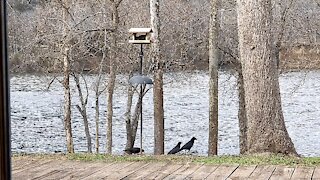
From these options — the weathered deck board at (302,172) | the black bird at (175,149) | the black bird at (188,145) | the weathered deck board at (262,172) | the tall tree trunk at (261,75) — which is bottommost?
the black bird at (175,149)

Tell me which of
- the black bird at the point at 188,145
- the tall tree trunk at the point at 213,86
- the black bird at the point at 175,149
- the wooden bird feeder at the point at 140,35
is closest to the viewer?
the wooden bird feeder at the point at 140,35

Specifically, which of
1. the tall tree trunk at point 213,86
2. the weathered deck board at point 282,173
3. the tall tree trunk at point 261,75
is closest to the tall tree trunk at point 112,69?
the tall tree trunk at point 213,86

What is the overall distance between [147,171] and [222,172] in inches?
16.7

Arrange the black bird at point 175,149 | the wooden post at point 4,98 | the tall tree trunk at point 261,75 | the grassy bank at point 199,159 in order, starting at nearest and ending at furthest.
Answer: the wooden post at point 4,98, the grassy bank at point 199,159, the tall tree trunk at point 261,75, the black bird at point 175,149

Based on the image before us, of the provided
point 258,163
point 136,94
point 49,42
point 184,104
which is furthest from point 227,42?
point 258,163

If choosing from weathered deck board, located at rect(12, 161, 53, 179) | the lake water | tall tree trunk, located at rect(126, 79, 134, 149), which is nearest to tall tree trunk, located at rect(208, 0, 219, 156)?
the lake water

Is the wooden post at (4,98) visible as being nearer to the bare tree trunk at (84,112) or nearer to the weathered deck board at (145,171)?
the weathered deck board at (145,171)

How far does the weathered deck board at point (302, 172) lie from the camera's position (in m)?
3.03

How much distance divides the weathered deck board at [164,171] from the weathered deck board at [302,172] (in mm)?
673

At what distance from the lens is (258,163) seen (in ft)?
11.4

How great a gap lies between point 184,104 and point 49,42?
162cm

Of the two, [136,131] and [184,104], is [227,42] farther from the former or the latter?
[136,131]

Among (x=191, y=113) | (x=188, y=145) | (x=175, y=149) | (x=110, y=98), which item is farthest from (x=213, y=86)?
(x=110, y=98)

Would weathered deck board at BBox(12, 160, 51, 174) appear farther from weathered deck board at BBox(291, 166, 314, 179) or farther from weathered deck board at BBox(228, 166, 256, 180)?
weathered deck board at BBox(291, 166, 314, 179)
